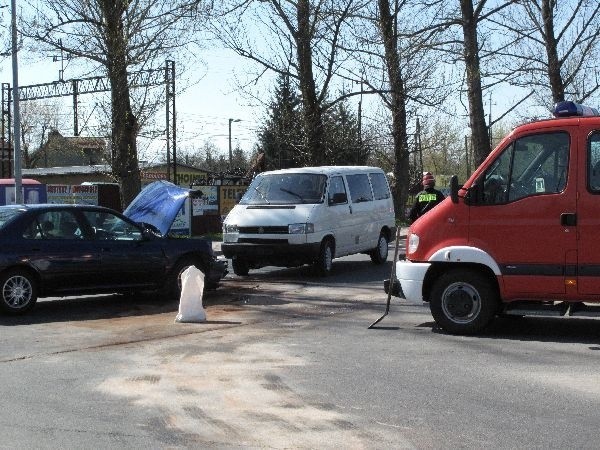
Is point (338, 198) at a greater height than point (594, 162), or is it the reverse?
point (594, 162)

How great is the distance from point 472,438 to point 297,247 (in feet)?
31.7

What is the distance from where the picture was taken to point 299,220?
1522 cm

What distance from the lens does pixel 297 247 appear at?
49.6 ft

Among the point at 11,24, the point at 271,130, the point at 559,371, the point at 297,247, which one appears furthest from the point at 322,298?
the point at 271,130

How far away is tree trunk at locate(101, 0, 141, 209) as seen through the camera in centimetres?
2098

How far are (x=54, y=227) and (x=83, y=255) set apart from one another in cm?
55

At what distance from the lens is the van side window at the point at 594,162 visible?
8734 millimetres

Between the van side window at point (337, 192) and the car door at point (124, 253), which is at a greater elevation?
the van side window at point (337, 192)

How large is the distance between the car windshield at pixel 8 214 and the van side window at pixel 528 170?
6203 millimetres

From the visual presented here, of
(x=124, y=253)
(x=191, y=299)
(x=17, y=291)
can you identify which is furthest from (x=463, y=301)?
(x=17, y=291)

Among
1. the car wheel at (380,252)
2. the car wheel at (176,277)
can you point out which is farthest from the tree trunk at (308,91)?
the car wheel at (176,277)

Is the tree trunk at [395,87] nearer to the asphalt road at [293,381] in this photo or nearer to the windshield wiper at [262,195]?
the windshield wiper at [262,195]

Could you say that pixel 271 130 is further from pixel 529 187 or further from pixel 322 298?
pixel 529 187

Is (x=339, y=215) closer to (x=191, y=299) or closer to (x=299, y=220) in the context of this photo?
(x=299, y=220)
